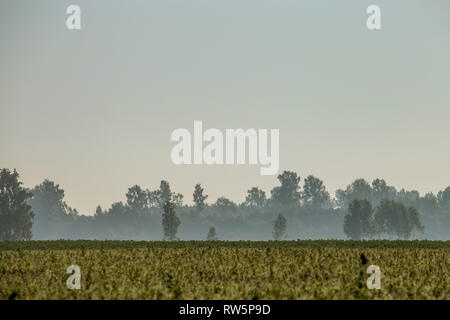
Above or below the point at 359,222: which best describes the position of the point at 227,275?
below

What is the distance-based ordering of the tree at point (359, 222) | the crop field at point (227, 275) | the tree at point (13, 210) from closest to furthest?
1. the crop field at point (227, 275)
2. the tree at point (13, 210)
3. the tree at point (359, 222)

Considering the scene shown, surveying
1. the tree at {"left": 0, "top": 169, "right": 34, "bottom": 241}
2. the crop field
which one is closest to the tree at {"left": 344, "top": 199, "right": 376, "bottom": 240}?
the tree at {"left": 0, "top": 169, "right": 34, "bottom": 241}

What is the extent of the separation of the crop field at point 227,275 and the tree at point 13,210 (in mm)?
98943

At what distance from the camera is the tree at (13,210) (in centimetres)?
15088

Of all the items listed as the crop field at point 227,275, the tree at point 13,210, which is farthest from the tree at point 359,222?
the crop field at point 227,275

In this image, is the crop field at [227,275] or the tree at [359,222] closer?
the crop field at [227,275]

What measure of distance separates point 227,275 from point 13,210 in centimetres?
12672

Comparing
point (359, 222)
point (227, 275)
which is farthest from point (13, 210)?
point (227, 275)

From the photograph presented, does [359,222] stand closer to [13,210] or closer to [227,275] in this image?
[13,210]

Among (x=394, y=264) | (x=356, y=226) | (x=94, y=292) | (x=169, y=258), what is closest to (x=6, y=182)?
(x=356, y=226)

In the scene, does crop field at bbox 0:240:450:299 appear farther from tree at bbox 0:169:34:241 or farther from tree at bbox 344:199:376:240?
tree at bbox 344:199:376:240

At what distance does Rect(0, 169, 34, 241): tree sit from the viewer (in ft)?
495

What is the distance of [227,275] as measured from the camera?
127ft

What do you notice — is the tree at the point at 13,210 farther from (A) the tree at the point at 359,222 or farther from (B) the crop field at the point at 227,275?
(B) the crop field at the point at 227,275
